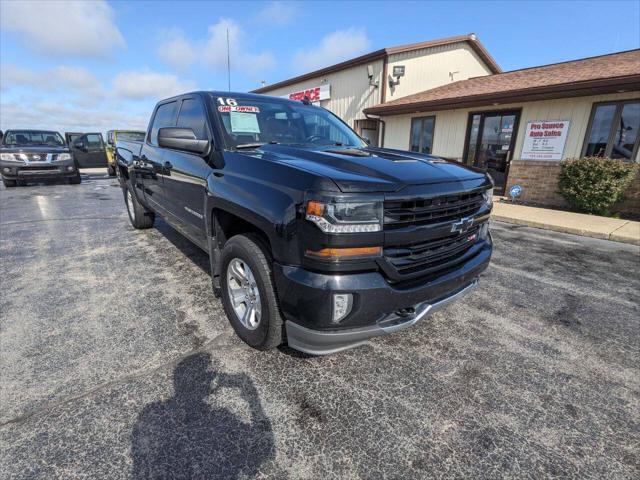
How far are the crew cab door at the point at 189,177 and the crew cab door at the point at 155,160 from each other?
206 mm

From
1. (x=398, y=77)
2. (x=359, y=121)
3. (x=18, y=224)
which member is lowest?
(x=18, y=224)

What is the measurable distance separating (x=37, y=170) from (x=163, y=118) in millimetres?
9719

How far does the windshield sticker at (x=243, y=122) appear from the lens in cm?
286

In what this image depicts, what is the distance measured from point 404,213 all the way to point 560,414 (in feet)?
4.96

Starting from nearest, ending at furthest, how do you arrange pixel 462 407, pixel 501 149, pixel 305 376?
pixel 462 407 → pixel 305 376 → pixel 501 149

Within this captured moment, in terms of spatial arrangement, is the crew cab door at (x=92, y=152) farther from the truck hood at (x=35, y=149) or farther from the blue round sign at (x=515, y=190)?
the blue round sign at (x=515, y=190)

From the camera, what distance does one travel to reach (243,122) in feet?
9.58

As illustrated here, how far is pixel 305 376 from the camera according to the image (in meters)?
2.24

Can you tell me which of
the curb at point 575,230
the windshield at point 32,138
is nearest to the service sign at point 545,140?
the curb at point 575,230

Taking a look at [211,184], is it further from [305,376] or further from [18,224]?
[18,224]

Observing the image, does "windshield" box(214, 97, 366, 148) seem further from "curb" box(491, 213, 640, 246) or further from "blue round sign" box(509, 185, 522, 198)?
"blue round sign" box(509, 185, 522, 198)

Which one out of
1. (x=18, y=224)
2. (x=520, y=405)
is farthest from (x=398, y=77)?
A: (x=520, y=405)

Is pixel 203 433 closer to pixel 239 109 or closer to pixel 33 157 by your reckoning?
pixel 239 109

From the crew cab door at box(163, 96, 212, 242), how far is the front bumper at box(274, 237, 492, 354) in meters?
1.40
